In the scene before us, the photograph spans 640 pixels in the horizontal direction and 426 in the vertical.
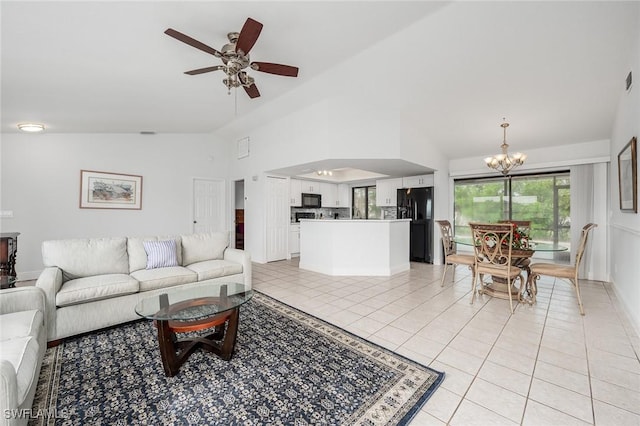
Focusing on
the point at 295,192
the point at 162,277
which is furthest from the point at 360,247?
the point at 162,277

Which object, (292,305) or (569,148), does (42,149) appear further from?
→ (569,148)

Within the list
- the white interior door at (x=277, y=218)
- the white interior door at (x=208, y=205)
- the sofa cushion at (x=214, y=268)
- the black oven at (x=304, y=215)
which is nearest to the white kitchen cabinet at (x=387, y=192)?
the black oven at (x=304, y=215)

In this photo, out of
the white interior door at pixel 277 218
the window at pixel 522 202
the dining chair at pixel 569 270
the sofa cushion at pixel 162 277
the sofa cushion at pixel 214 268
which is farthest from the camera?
the white interior door at pixel 277 218

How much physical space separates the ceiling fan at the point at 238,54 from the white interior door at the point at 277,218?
3.61 meters

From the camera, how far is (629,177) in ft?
10.0

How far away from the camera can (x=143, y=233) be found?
224 inches

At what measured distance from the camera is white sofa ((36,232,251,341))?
2.44 metres

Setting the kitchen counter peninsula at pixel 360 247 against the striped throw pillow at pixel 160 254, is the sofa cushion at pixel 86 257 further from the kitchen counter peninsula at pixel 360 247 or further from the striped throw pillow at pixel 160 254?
the kitchen counter peninsula at pixel 360 247

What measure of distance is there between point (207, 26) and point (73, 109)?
2736 millimetres

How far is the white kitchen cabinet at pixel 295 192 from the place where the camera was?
7164mm

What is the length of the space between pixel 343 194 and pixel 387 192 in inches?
67.8

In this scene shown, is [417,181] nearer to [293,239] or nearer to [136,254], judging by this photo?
[293,239]

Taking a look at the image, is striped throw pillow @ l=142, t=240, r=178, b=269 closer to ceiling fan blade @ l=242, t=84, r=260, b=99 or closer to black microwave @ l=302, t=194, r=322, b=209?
ceiling fan blade @ l=242, t=84, r=260, b=99

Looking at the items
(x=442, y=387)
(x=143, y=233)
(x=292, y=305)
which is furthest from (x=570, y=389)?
(x=143, y=233)
